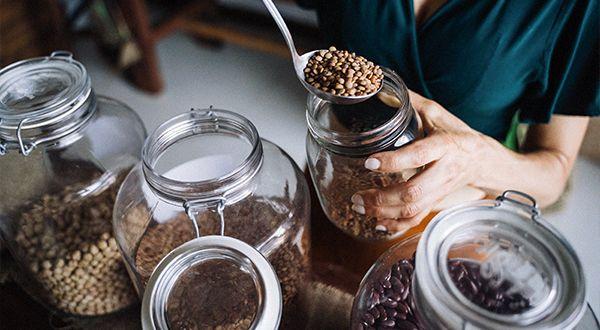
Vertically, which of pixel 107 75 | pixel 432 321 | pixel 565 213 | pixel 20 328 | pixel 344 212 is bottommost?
pixel 107 75

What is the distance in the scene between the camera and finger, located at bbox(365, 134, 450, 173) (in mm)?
543

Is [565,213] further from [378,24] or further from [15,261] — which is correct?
[15,261]

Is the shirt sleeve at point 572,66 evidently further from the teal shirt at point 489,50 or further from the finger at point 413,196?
the finger at point 413,196

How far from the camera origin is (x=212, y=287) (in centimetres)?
44

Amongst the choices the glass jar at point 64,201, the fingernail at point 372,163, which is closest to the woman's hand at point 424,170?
the fingernail at point 372,163

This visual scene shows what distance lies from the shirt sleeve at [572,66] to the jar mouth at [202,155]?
0.53 metres

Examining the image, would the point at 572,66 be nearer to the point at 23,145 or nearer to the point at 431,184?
the point at 431,184

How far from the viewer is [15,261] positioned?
66 centimetres

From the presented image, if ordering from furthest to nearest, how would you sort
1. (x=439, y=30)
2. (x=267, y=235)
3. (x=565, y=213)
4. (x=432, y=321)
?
(x=565, y=213)
(x=439, y=30)
(x=267, y=235)
(x=432, y=321)

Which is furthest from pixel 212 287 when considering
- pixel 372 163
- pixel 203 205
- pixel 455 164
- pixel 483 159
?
pixel 483 159

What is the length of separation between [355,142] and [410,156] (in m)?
0.06

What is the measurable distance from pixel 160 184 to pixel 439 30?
1.81 feet

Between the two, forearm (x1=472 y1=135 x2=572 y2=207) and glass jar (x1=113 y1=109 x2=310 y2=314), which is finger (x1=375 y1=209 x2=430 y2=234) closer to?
glass jar (x1=113 y1=109 x2=310 y2=314)

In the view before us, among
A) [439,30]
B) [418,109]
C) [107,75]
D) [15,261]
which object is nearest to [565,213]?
[439,30]
